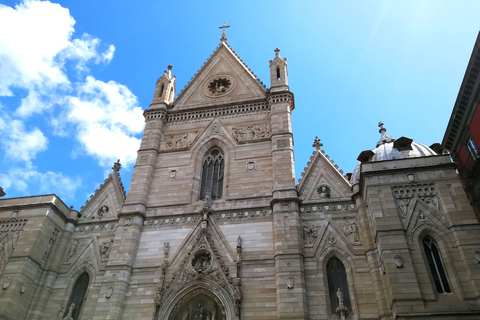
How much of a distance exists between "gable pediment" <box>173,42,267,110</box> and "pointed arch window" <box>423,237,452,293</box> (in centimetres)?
1225

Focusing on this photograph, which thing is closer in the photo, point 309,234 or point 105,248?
point 309,234

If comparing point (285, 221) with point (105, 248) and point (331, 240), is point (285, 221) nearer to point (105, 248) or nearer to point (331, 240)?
point (331, 240)

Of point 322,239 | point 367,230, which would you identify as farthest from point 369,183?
point 322,239

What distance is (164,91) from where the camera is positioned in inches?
979

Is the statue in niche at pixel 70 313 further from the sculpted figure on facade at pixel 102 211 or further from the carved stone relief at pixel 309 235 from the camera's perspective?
the carved stone relief at pixel 309 235

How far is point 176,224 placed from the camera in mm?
18625

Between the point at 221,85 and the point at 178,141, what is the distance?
16.7 ft

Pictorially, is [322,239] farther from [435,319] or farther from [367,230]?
[435,319]

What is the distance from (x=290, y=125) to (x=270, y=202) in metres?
4.99

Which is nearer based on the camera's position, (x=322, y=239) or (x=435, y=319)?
(x=435, y=319)

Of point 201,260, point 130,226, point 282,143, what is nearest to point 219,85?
point 282,143

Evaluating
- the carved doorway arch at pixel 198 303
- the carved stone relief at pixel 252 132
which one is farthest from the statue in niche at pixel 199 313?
the carved stone relief at pixel 252 132

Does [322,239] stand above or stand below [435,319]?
above

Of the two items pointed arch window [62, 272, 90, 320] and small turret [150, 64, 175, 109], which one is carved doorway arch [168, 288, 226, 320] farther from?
small turret [150, 64, 175, 109]
